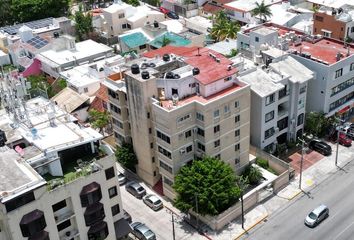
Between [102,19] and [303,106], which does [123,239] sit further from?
[102,19]

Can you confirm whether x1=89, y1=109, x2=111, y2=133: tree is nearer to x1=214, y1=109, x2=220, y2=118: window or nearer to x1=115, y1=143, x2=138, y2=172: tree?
x1=115, y1=143, x2=138, y2=172: tree


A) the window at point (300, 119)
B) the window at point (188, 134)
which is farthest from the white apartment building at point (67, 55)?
the window at point (300, 119)

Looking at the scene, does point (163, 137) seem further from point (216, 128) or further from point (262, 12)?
point (262, 12)

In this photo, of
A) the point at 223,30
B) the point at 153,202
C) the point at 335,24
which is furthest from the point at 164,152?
the point at 335,24

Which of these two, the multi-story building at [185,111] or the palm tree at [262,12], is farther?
the palm tree at [262,12]

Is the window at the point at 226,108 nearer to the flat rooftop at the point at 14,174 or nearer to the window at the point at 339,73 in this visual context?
the window at the point at 339,73

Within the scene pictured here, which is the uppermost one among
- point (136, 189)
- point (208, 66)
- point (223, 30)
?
point (208, 66)
